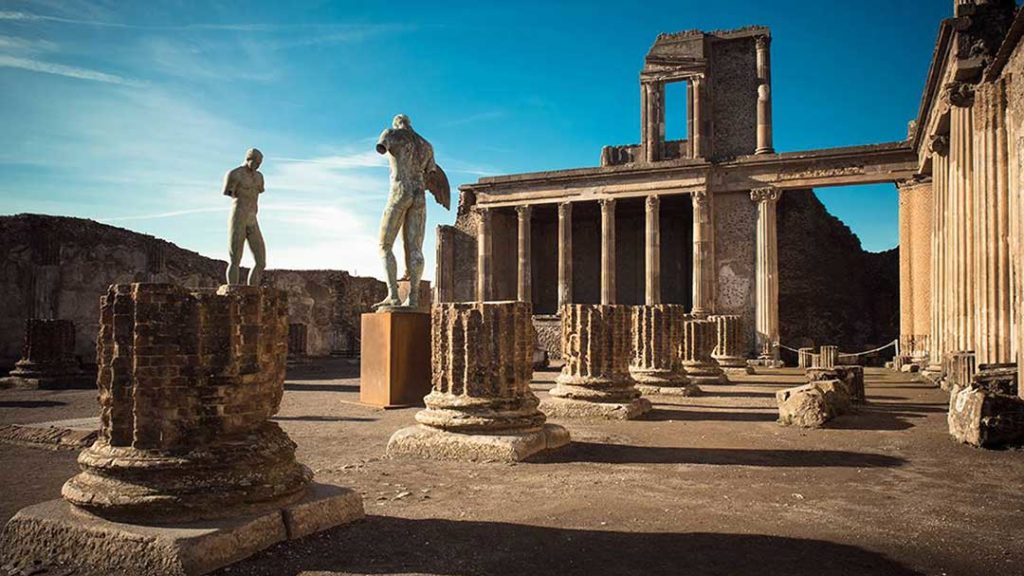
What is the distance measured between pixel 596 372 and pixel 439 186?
3590mm

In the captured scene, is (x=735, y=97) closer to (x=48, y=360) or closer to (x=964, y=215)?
(x=964, y=215)

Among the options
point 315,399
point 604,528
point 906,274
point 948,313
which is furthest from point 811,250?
point 604,528

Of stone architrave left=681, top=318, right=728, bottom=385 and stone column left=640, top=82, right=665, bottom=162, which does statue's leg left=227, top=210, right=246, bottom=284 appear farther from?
stone column left=640, top=82, right=665, bottom=162

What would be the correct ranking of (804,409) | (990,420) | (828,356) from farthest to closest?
(828,356) < (804,409) < (990,420)

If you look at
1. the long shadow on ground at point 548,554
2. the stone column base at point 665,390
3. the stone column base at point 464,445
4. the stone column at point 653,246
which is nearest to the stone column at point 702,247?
the stone column at point 653,246

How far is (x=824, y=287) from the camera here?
27.6 m

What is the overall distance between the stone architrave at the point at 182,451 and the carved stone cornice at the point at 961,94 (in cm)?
1349

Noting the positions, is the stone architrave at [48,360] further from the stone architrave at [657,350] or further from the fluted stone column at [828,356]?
the fluted stone column at [828,356]

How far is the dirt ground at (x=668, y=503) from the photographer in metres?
3.22

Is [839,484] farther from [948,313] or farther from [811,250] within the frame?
[811,250]

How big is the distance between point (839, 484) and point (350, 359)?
732 inches

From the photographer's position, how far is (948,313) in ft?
49.3

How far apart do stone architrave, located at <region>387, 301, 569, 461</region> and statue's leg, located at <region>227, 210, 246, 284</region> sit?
238 inches

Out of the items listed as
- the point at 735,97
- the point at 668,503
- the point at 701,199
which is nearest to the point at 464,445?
the point at 668,503
